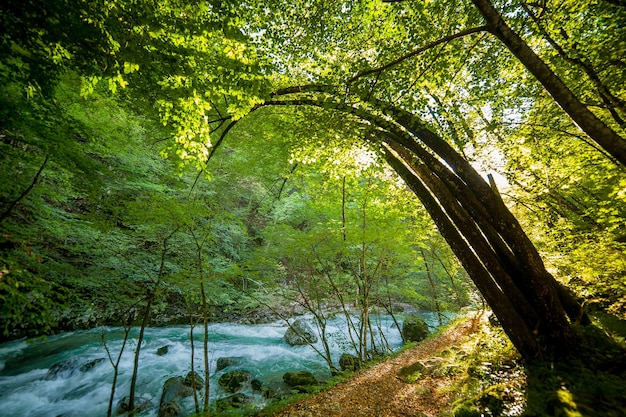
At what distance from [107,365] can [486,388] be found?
453 inches

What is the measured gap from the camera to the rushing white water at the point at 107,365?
7312 millimetres

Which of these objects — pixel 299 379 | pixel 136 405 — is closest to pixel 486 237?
pixel 299 379

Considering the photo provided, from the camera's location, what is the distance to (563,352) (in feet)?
13.1

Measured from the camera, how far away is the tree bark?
104 inches

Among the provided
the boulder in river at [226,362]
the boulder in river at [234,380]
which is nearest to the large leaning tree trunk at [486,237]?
the boulder in river at [234,380]

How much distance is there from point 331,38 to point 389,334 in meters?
15.4

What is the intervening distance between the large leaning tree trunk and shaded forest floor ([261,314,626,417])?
17.5 inches

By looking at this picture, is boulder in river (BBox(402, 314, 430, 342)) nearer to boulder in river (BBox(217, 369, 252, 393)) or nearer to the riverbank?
the riverbank

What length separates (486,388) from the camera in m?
3.89

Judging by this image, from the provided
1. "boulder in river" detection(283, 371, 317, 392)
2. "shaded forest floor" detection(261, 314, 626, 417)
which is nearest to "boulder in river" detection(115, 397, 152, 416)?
"boulder in river" detection(283, 371, 317, 392)

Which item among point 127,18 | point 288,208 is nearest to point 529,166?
point 127,18

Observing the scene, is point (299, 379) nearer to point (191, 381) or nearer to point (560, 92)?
point (191, 381)

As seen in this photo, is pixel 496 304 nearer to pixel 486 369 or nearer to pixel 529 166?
pixel 486 369

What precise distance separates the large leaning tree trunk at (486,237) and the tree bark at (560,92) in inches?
63.6
